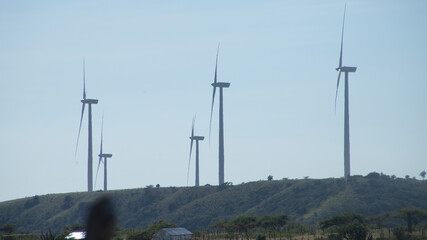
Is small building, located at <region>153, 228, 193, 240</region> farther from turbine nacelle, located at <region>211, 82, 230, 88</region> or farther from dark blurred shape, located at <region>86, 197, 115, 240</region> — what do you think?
dark blurred shape, located at <region>86, 197, 115, 240</region>

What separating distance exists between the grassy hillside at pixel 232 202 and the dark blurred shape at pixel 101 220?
12769 cm

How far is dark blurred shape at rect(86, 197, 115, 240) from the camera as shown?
5.22m

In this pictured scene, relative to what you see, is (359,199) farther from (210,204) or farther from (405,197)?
(210,204)

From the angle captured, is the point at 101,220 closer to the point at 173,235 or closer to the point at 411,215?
the point at 173,235

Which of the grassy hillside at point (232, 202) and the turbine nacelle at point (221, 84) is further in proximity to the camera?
the turbine nacelle at point (221, 84)

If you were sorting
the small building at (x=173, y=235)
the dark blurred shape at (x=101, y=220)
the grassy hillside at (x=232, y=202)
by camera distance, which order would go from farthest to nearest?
the grassy hillside at (x=232, y=202), the small building at (x=173, y=235), the dark blurred shape at (x=101, y=220)

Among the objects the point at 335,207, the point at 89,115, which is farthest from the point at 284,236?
the point at 89,115

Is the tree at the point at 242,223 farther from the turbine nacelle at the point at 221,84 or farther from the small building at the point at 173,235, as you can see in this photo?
the turbine nacelle at the point at 221,84

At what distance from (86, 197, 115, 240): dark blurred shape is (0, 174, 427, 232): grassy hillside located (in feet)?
419

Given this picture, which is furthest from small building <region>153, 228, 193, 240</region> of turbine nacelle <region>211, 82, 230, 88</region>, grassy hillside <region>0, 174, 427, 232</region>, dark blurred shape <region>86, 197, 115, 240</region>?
dark blurred shape <region>86, 197, 115, 240</region>

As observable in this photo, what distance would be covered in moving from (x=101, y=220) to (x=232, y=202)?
15721cm

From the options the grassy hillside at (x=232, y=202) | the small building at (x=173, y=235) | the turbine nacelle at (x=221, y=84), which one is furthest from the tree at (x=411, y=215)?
the turbine nacelle at (x=221, y=84)

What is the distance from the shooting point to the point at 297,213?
143 metres

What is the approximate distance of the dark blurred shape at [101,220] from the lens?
522 centimetres
